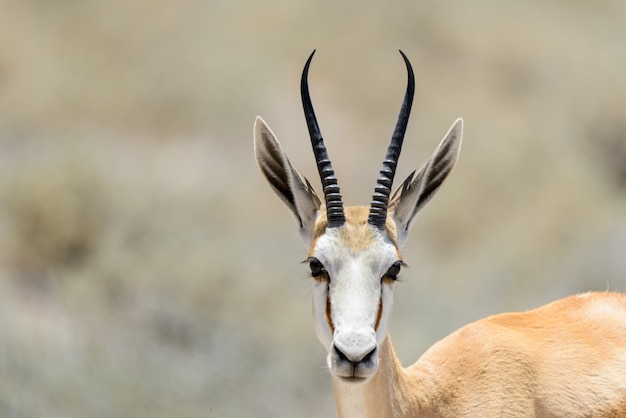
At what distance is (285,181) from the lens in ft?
24.3

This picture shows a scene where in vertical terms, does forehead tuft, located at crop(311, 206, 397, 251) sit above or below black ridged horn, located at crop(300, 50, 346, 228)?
below

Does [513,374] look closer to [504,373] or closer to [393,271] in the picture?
[504,373]

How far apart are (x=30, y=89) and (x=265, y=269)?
37.4ft

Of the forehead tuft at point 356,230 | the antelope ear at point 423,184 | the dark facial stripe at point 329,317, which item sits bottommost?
the dark facial stripe at point 329,317

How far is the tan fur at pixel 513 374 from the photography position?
7.16 m

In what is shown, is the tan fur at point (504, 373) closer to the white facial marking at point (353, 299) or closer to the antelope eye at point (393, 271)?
the white facial marking at point (353, 299)

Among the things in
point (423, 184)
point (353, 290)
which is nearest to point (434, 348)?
point (423, 184)

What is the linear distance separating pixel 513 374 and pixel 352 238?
5.21ft

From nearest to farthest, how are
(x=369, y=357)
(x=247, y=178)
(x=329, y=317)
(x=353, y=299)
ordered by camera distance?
1. (x=369, y=357)
2. (x=353, y=299)
3. (x=329, y=317)
4. (x=247, y=178)

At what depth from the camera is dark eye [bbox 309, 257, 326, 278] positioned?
22.1ft

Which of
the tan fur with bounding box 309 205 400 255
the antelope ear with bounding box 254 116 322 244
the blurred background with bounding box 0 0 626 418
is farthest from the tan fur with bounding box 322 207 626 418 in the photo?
the blurred background with bounding box 0 0 626 418

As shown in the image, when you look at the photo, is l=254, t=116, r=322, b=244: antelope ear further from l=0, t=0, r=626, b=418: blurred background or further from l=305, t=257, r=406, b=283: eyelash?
l=0, t=0, r=626, b=418: blurred background

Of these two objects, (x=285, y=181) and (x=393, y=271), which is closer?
(x=393, y=271)

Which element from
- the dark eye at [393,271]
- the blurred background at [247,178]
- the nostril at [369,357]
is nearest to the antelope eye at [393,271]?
the dark eye at [393,271]
